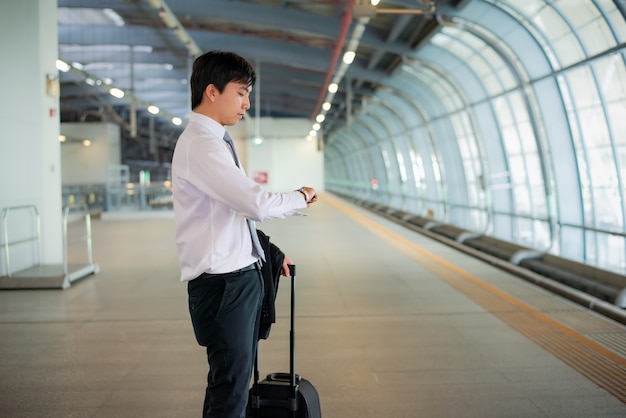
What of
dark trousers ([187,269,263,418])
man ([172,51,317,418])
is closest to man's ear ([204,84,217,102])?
man ([172,51,317,418])

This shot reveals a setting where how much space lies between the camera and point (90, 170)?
94.5 feet

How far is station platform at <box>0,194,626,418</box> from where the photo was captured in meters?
3.65

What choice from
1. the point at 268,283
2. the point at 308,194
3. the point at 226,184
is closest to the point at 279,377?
the point at 268,283

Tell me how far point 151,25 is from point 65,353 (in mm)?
13064

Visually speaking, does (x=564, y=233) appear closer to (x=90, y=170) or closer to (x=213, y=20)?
(x=213, y=20)

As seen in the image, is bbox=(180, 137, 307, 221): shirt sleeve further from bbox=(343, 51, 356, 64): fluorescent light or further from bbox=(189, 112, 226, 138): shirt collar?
bbox=(343, 51, 356, 64): fluorescent light

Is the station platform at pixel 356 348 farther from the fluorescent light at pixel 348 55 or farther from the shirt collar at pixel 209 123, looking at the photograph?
the fluorescent light at pixel 348 55

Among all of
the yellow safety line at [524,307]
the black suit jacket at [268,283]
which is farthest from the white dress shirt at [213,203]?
the yellow safety line at [524,307]

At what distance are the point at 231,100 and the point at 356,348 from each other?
3.02 metres

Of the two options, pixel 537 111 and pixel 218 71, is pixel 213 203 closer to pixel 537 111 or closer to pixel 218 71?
pixel 218 71

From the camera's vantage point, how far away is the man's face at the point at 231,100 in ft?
7.36

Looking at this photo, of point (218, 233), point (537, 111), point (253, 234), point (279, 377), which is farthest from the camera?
point (537, 111)

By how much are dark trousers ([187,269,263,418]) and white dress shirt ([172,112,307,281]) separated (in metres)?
0.06

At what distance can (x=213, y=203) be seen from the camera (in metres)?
2.18
